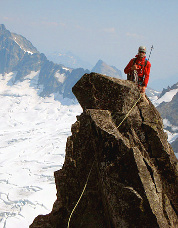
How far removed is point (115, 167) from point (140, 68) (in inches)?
262

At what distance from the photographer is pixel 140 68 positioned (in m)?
13.5

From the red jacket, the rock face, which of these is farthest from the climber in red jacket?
the rock face

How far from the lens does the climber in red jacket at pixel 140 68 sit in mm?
13192

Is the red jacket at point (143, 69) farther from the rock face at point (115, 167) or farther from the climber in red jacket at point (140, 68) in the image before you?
the rock face at point (115, 167)

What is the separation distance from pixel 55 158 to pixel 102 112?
174680mm

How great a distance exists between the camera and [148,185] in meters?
9.27

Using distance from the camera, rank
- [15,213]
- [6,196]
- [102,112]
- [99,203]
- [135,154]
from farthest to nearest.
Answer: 1. [6,196]
2. [15,213]
3. [102,112]
4. [99,203]
5. [135,154]

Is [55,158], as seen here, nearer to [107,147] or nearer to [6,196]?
[6,196]

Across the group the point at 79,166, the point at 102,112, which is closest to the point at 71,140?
the point at 79,166

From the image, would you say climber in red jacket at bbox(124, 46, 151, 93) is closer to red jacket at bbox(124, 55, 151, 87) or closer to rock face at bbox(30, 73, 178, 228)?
red jacket at bbox(124, 55, 151, 87)

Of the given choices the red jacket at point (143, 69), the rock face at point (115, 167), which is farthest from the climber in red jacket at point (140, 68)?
the rock face at point (115, 167)

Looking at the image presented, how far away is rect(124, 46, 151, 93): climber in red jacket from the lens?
13.2 m

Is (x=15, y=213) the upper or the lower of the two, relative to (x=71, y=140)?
lower

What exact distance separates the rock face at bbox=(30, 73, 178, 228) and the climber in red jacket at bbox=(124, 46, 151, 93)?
132 centimetres
